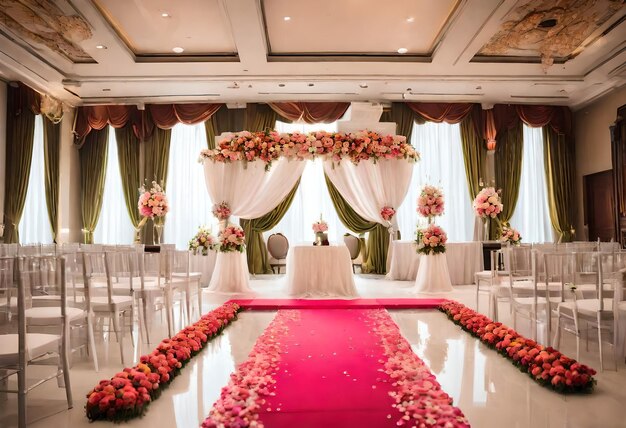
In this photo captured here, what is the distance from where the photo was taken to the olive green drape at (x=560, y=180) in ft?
37.7

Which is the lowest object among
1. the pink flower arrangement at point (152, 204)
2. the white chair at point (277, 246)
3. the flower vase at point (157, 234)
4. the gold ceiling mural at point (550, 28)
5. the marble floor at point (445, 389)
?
the marble floor at point (445, 389)

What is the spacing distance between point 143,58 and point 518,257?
22.6 ft

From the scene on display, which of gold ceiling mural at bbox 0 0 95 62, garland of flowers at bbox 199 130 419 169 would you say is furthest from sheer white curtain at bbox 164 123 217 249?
gold ceiling mural at bbox 0 0 95 62

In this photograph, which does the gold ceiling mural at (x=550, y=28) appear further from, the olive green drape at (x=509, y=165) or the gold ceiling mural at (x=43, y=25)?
the gold ceiling mural at (x=43, y=25)

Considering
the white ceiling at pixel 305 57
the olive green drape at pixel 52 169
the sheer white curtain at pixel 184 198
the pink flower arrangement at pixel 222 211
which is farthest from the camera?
the sheer white curtain at pixel 184 198

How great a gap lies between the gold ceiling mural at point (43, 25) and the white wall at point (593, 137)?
9749mm

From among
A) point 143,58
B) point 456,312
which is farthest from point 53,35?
point 456,312

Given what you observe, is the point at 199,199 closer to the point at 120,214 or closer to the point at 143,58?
the point at 120,214

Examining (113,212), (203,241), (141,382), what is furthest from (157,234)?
(141,382)

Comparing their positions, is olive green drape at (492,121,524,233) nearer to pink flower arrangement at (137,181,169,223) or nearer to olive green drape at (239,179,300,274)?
olive green drape at (239,179,300,274)

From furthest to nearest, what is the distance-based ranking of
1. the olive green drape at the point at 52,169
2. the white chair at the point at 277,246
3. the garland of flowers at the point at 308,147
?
the white chair at the point at 277,246
the olive green drape at the point at 52,169
the garland of flowers at the point at 308,147

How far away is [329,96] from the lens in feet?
35.5

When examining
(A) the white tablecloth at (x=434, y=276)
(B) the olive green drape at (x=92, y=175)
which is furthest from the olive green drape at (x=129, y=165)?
(A) the white tablecloth at (x=434, y=276)

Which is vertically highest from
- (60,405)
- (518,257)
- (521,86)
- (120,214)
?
(521,86)
